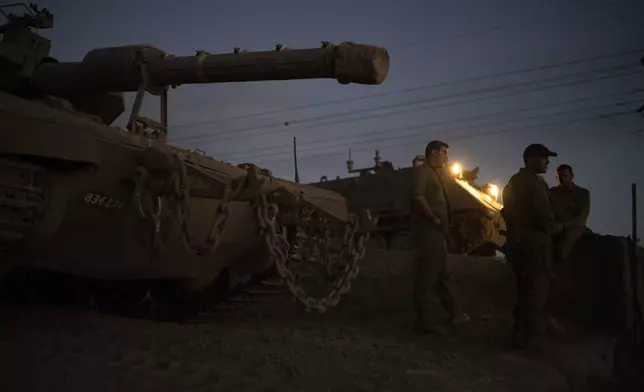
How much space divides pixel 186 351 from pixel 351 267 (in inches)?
→ 57.4

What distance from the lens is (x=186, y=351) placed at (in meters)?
4.46

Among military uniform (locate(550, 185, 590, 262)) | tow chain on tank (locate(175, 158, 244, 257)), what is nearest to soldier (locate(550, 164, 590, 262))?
military uniform (locate(550, 185, 590, 262))

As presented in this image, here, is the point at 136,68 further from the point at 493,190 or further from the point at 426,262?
the point at 493,190

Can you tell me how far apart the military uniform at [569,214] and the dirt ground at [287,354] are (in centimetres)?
79

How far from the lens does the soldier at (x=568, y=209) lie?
5.91m

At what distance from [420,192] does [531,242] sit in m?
0.94

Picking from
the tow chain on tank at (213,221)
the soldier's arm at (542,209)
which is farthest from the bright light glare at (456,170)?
the tow chain on tank at (213,221)

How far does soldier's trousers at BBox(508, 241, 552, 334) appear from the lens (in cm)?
514

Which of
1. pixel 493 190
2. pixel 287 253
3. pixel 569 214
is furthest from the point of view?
pixel 493 190

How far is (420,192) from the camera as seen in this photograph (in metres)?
5.56

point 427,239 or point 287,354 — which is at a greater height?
point 427,239

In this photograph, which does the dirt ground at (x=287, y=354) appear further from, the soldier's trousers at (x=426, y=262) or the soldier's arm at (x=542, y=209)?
the soldier's arm at (x=542, y=209)

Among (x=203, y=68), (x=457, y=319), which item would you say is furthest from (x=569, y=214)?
(x=203, y=68)

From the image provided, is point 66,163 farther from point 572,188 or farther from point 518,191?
point 572,188
